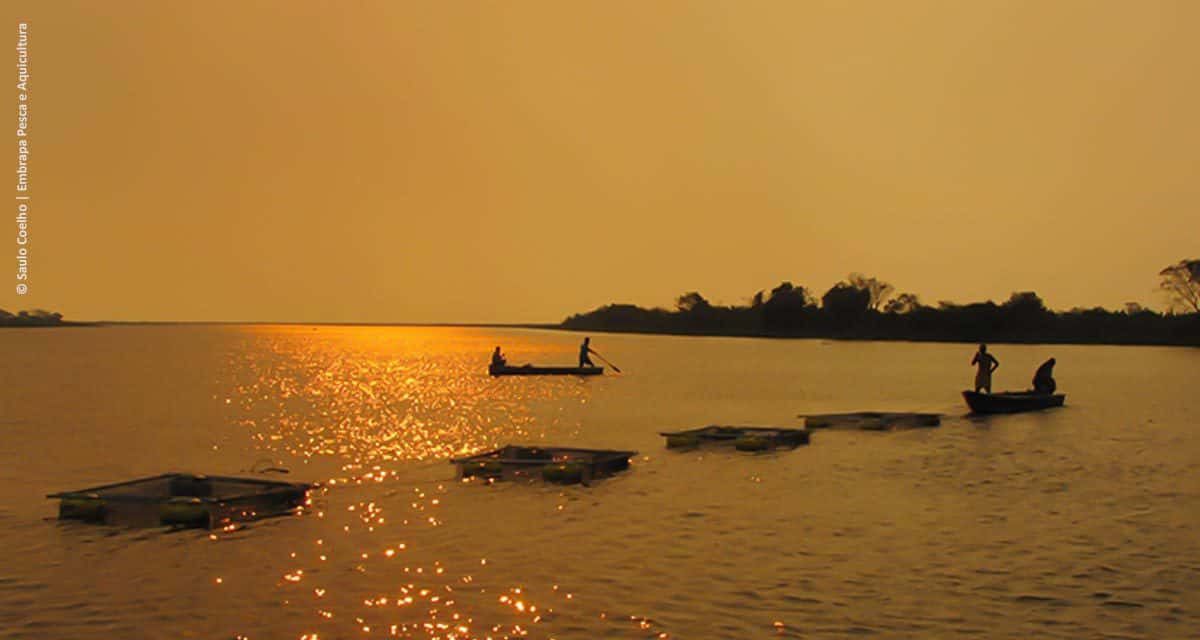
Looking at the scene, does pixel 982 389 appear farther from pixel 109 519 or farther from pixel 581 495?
pixel 109 519

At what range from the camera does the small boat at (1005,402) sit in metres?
47.8

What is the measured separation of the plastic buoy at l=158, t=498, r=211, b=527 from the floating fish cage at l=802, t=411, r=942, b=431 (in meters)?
25.8

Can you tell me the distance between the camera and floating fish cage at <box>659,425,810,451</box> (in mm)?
34312

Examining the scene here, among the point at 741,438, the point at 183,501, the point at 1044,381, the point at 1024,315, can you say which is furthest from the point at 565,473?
the point at 1024,315

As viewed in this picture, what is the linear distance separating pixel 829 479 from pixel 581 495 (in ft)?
22.4

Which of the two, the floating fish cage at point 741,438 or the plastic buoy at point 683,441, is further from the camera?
the plastic buoy at point 683,441

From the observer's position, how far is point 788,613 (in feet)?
50.1

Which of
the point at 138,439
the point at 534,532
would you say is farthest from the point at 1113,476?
the point at 138,439

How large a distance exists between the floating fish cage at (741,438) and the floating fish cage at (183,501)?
14070 millimetres

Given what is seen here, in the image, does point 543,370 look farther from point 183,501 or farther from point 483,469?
point 183,501

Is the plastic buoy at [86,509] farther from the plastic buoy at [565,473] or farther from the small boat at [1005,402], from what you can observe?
the small boat at [1005,402]

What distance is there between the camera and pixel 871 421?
42000mm

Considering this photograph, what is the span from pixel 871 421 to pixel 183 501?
27060 mm

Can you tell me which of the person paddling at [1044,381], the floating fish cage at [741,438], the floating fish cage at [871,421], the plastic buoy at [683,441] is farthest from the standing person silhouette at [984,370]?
the plastic buoy at [683,441]
